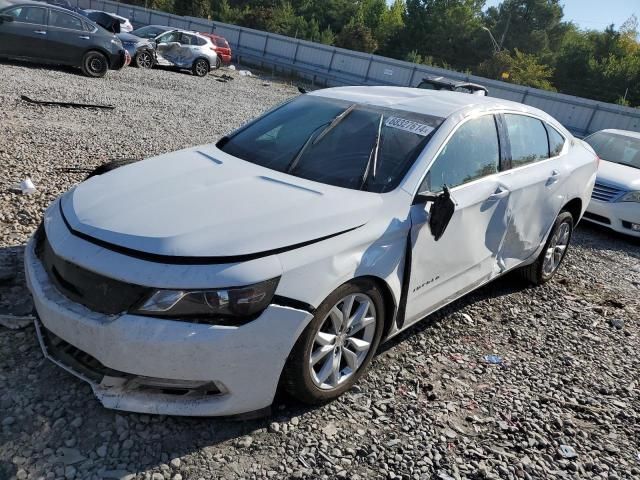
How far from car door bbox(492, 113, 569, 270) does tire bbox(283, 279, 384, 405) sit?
5.10 feet

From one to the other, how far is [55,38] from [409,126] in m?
11.9

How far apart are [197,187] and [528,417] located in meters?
2.33

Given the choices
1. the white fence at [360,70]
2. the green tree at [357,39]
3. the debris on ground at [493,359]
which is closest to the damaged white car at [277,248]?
the debris on ground at [493,359]

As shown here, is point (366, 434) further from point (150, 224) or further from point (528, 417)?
point (150, 224)

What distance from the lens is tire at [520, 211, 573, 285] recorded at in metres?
4.81

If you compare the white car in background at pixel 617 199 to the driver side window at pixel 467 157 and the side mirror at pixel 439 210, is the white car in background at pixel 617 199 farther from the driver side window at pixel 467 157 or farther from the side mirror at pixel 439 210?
the side mirror at pixel 439 210

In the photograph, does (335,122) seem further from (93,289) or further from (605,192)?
(605,192)

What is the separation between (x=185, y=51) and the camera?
18.7 metres

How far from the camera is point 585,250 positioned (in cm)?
673

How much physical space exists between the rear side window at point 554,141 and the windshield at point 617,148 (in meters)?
4.29

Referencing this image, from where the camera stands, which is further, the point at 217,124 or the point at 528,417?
the point at 217,124

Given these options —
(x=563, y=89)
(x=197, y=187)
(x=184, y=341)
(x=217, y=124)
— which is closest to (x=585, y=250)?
(x=197, y=187)

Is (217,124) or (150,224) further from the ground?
(150,224)

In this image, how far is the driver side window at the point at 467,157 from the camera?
330 centimetres
